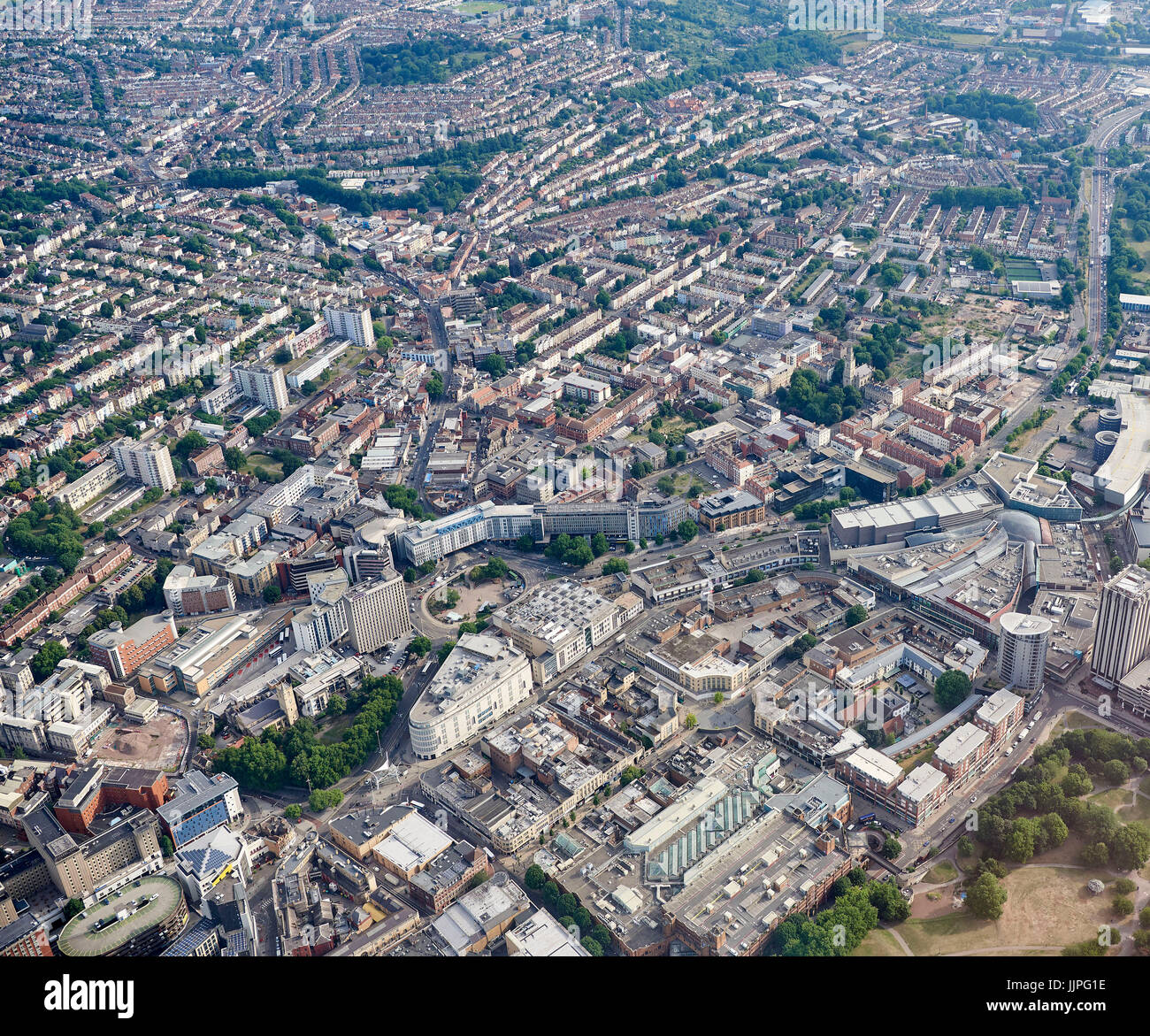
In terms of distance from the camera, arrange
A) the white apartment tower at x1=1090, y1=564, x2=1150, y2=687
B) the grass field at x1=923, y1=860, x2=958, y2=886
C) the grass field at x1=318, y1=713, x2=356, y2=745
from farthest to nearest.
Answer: the grass field at x1=318, y1=713, x2=356, y2=745 < the white apartment tower at x1=1090, y1=564, x2=1150, y2=687 < the grass field at x1=923, y1=860, x2=958, y2=886

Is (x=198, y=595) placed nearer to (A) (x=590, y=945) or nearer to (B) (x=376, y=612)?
(B) (x=376, y=612)

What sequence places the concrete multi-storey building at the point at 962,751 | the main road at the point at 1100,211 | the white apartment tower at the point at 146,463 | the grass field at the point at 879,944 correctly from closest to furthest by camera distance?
the grass field at the point at 879,944
the concrete multi-storey building at the point at 962,751
the white apartment tower at the point at 146,463
the main road at the point at 1100,211

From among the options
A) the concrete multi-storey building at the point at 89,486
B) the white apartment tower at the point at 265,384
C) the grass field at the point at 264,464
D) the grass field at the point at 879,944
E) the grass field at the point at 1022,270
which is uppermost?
the grass field at the point at 1022,270

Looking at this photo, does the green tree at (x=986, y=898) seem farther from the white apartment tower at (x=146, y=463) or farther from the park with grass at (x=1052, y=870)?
the white apartment tower at (x=146, y=463)

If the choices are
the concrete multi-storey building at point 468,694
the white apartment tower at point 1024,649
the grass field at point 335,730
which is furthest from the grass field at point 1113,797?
the grass field at point 335,730

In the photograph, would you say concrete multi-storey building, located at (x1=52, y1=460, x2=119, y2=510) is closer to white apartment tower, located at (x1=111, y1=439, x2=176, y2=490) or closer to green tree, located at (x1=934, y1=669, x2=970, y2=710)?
white apartment tower, located at (x1=111, y1=439, x2=176, y2=490)

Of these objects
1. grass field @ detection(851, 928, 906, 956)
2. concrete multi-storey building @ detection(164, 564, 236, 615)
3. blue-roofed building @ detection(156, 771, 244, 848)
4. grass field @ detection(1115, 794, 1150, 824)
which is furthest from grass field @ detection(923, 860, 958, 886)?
concrete multi-storey building @ detection(164, 564, 236, 615)
